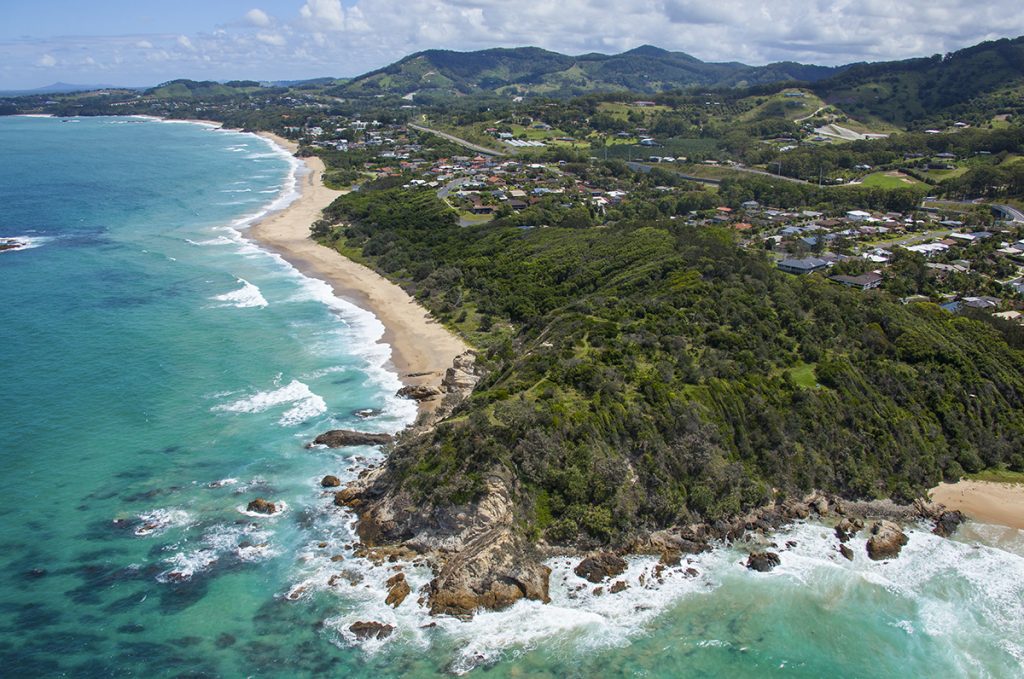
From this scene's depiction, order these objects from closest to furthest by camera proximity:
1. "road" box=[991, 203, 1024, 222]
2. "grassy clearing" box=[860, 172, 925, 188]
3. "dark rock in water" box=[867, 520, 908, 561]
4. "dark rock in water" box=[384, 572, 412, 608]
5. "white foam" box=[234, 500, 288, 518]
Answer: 1. "dark rock in water" box=[384, 572, 412, 608]
2. "dark rock in water" box=[867, 520, 908, 561]
3. "white foam" box=[234, 500, 288, 518]
4. "road" box=[991, 203, 1024, 222]
5. "grassy clearing" box=[860, 172, 925, 188]

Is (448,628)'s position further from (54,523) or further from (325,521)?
(54,523)

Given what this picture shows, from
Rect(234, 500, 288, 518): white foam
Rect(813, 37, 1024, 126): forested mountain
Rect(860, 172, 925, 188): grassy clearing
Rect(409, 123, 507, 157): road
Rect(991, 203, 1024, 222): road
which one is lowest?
Rect(234, 500, 288, 518): white foam

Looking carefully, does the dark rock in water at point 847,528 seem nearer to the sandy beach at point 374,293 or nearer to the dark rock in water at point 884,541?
the dark rock in water at point 884,541

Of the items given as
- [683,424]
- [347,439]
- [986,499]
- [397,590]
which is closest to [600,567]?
[397,590]

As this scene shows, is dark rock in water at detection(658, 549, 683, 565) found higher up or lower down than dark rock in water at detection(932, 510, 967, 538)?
lower down

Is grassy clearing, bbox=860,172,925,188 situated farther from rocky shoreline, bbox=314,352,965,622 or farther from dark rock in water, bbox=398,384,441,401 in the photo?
dark rock in water, bbox=398,384,441,401

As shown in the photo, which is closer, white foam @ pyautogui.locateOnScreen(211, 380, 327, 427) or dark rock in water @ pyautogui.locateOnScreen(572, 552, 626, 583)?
dark rock in water @ pyautogui.locateOnScreen(572, 552, 626, 583)

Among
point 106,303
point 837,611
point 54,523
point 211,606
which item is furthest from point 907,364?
point 106,303

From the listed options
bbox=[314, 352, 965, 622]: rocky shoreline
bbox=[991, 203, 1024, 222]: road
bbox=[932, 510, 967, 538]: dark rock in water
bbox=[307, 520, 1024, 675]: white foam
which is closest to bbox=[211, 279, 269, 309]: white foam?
bbox=[314, 352, 965, 622]: rocky shoreline
